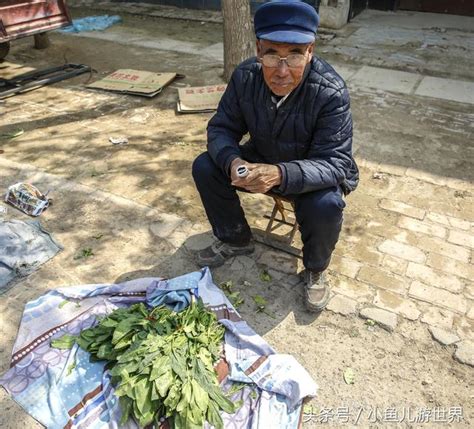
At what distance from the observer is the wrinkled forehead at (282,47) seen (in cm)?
216

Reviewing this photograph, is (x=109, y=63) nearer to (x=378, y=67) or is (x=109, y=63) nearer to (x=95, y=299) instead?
(x=378, y=67)

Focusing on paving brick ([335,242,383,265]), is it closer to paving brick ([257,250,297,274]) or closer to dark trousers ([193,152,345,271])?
paving brick ([257,250,297,274])

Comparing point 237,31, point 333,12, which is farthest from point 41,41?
point 333,12

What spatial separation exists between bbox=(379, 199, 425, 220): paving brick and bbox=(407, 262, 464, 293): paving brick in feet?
2.09

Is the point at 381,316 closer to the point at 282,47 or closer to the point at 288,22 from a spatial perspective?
the point at 282,47

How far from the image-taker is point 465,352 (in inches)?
95.0

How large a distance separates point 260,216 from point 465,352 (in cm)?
178

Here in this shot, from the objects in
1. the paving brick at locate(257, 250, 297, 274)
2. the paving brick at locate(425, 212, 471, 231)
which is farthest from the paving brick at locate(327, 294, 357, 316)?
the paving brick at locate(425, 212, 471, 231)

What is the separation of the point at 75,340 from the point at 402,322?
1985mm

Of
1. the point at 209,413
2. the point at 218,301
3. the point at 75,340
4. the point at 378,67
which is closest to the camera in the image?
the point at 209,413

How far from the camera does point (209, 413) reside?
196 cm

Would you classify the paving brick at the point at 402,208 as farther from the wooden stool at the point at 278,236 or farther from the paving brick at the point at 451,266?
the wooden stool at the point at 278,236

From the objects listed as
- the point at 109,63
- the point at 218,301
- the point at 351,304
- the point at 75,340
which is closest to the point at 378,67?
the point at 109,63

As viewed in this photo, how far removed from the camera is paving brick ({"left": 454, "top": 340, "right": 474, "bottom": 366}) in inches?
93.4
